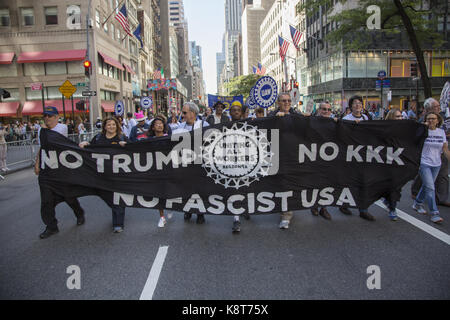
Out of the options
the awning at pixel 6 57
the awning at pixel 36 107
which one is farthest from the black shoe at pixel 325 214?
the awning at pixel 6 57

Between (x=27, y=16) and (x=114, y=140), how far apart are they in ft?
112

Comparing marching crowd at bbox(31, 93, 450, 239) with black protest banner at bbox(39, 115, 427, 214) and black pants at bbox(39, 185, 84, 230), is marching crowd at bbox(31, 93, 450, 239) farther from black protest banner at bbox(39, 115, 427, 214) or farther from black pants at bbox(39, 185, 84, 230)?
black protest banner at bbox(39, 115, 427, 214)

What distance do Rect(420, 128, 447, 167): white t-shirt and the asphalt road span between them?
0.96m

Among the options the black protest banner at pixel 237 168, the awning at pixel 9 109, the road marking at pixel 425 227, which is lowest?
the road marking at pixel 425 227

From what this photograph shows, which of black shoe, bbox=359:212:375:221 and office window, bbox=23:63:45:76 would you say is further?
office window, bbox=23:63:45:76

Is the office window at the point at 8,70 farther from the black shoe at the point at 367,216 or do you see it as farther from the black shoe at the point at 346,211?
the black shoe at the point at 367,216

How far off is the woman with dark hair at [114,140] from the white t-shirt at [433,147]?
503 centimetres

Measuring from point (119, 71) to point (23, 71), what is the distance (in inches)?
458

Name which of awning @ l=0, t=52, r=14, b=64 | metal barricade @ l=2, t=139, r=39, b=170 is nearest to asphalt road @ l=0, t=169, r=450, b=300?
metal barricade @ l=2, t=139, r=39, b=170

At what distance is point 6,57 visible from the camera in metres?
31.9

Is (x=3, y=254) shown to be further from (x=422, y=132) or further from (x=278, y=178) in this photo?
(x=422, y=132)

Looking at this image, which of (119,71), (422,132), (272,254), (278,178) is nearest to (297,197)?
(278,178)

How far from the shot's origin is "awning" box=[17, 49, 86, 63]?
3139 centimetres

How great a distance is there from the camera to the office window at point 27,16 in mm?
32594
